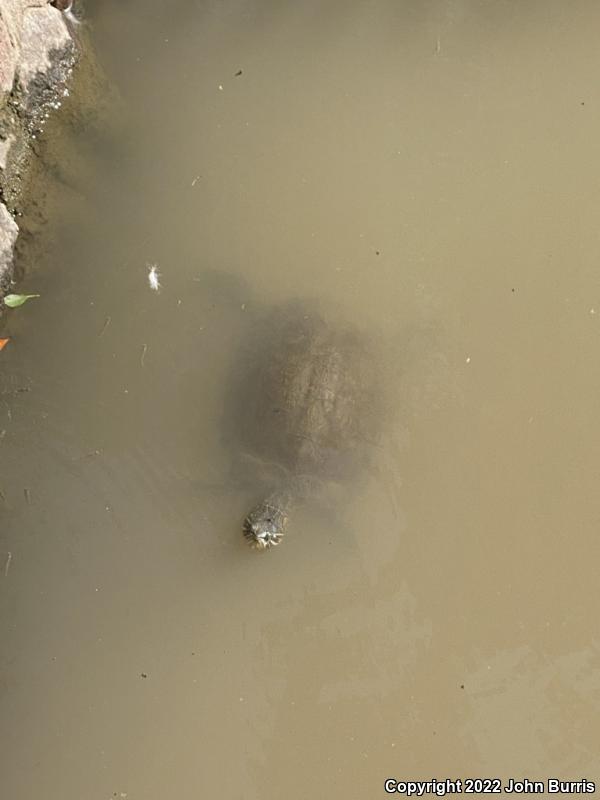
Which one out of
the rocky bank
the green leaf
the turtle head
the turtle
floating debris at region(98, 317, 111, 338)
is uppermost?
the rocky bank

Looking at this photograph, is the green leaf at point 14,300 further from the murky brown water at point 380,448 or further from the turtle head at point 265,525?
the turtle head at point 265,525

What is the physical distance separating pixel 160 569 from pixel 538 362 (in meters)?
2.03

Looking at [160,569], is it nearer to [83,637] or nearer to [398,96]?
[83,637]

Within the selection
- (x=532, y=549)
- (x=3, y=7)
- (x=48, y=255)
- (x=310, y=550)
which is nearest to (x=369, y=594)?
(x=310, y=550)

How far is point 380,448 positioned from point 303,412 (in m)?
0.45

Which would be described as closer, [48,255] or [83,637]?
[83,637]

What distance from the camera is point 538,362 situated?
364 centimetres

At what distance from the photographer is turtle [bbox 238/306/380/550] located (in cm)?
340

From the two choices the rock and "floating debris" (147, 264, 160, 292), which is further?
"floating debris" (147, 264, 160, 292)

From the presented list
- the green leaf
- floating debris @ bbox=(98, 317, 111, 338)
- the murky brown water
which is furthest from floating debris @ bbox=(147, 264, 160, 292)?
the green leaf

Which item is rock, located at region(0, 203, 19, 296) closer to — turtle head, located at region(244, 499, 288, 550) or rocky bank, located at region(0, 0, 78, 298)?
rocky bank, located at region(0, 0, 78, 298)

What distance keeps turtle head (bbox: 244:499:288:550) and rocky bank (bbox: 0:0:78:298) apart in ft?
5.32

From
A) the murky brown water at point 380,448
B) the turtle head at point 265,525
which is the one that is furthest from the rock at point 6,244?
the turtle head at point 265,525

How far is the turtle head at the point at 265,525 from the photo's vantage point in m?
3.40
